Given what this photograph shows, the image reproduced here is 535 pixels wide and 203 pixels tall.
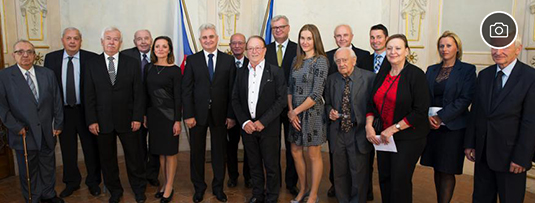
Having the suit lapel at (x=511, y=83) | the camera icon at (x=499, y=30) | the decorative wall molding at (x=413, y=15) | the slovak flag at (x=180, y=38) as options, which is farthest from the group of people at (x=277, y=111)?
the decorative wall molding at (x=413, y=15)

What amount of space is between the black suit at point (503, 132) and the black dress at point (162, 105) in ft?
8.73

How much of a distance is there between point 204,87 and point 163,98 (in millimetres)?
414

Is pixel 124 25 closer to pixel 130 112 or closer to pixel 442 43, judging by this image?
pixel 130 112

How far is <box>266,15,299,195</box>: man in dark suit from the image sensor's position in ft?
14.6

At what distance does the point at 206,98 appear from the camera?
4125 mm

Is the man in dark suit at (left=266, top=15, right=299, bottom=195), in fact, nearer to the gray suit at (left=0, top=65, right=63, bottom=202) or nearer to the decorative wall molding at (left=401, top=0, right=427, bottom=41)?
the gray suit at (left=0, top=65, right=63, bottom=202)

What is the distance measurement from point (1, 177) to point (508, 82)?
559 cm

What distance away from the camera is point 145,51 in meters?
4.74

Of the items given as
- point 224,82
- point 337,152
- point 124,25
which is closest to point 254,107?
point 224,82

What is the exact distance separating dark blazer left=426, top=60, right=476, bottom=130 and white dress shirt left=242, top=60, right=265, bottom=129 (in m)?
1.60

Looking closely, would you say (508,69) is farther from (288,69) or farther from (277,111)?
(288,69)

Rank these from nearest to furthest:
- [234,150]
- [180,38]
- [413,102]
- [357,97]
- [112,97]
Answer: [413,102], [357,97], [112,97], [234,150], [180,38]

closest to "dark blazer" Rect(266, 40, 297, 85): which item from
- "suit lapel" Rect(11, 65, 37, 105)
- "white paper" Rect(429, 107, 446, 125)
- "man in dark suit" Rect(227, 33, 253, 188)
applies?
"man in dark suit" Rect(227, 33, 253, 188)

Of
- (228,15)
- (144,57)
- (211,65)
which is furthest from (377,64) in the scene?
(228,15)
